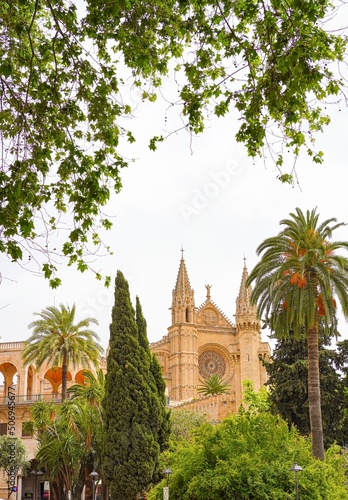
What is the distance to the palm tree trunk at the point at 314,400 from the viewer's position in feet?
68.2

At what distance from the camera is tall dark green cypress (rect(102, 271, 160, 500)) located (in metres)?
28.2

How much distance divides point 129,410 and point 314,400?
10416 mm

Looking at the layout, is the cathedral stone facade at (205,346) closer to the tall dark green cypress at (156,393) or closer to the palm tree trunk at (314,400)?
the tall dark green cypress at (156,393)

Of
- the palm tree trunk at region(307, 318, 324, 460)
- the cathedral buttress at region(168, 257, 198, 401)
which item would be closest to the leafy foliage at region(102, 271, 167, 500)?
the palm tree trunk at region(307, 318, 324, 460)

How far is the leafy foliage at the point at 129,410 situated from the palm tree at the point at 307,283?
8.94 meters

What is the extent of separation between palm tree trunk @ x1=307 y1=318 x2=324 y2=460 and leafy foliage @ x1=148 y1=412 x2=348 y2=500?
922 mm

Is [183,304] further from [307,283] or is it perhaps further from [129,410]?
[307,283]

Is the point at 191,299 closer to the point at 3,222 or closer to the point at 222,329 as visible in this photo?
the point at 222,329

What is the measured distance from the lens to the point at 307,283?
2167 cm

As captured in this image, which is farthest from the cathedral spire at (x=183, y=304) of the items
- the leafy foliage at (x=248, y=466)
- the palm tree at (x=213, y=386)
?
the leafy foliage at (x=248, y=466)

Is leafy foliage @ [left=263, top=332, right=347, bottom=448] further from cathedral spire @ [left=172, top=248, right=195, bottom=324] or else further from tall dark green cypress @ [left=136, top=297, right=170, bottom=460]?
cathedral spire @ [left=172, top=248, right=195, bottom=324]

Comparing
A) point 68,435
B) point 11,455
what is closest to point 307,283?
point 68,435

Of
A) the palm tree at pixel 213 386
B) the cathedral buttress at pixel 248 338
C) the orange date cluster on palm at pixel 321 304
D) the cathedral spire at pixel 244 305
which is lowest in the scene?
the palm tree at pixel 213 386

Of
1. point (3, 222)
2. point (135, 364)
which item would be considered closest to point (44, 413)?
point (135, 364)
